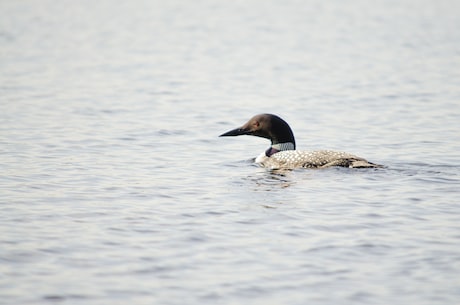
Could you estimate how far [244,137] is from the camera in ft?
45.4

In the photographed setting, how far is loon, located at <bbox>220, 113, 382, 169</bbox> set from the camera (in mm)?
10680

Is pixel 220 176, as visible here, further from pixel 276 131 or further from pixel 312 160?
pixel 276 131

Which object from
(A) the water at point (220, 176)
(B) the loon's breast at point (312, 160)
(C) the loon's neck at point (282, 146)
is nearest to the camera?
(A) the water at point (220, 176)

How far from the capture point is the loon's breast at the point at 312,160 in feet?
34.9

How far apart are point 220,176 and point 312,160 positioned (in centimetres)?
103

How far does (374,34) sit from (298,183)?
17.8m

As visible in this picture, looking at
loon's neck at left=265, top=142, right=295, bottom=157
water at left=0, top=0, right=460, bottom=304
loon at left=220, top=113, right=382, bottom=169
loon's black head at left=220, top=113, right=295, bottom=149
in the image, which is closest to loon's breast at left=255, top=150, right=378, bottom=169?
loon at left=220, top=113, right=382, bottom=169

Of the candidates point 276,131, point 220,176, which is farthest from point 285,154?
point 220,176

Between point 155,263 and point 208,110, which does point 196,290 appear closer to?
point 155,263

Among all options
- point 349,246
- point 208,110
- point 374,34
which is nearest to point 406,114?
point 208,110

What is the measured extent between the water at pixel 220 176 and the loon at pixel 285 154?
0.16 m

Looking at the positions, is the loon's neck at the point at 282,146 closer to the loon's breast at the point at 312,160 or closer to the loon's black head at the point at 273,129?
the loon's black head at the point at 273,129

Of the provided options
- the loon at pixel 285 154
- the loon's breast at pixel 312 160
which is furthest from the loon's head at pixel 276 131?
the loon's breast at pixel 312 160

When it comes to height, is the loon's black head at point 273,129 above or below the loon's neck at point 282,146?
above
